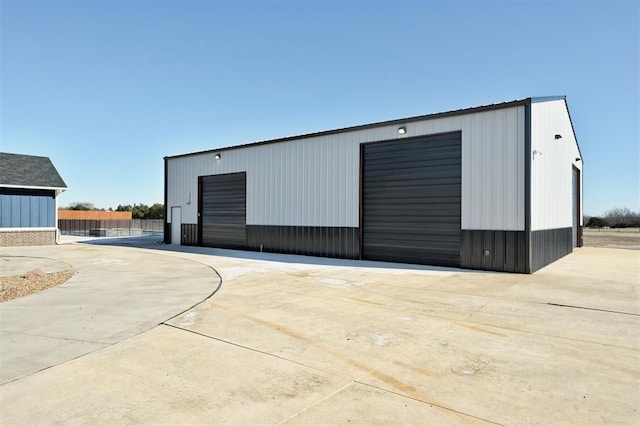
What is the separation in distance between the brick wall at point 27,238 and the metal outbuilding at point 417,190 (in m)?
10.6

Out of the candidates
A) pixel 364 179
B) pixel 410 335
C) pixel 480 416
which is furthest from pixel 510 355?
pixel 364 179

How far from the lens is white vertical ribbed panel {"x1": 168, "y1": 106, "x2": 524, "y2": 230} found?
11.8 m

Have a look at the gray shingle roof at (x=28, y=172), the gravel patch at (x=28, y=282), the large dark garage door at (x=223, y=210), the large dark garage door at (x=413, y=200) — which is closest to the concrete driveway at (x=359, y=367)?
the gravel patch at (x=28, y=282)

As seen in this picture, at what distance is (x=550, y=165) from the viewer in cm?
1430

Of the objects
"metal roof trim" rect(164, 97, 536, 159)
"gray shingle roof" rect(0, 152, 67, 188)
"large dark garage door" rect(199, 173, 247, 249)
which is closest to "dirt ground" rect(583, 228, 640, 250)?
"metal roof trim" rect(164, 97, 536, 159)

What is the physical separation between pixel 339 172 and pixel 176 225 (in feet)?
41.5

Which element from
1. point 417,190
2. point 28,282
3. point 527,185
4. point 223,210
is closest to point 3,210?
point 223,210

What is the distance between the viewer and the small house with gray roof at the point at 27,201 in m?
20.9

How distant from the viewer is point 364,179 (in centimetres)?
1507

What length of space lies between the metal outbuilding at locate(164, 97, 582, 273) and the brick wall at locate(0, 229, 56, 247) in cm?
1057

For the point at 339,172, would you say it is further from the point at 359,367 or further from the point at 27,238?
the point at 27,238

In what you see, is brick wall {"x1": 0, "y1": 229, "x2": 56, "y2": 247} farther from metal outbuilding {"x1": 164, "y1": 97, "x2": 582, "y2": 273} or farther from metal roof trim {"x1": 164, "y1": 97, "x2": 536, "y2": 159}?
metal roof trim {"x1": 164, "y1": 97, "x2": 536, "y2": 159}

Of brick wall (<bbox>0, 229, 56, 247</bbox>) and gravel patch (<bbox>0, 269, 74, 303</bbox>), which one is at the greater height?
brick wall (<bbox>0, 229, 56, 247</bbox>)

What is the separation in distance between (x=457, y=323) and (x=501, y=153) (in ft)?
26.2
